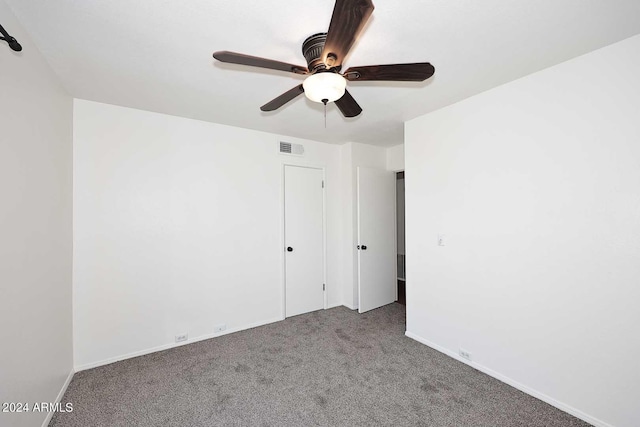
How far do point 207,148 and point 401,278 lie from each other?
4.37 meters

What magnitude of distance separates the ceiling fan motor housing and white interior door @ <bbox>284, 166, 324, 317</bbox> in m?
2.08

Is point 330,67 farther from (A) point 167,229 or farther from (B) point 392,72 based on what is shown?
(A) point 167,229

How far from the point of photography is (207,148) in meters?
2.95

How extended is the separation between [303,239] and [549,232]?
2611 mm

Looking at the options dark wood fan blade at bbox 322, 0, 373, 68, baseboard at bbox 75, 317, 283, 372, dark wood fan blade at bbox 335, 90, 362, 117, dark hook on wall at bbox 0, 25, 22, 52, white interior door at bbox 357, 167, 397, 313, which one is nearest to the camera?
dark wood fan blade at bbox 322, 0, 373, 68

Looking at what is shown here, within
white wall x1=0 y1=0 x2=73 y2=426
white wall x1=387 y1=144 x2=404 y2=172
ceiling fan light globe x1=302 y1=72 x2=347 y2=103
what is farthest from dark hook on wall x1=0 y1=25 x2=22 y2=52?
white wall x1=387 y1=144 x2=404 y2=172

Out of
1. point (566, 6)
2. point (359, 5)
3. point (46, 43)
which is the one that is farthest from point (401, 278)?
point (46, 43)

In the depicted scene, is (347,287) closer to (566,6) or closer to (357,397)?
(357,397)

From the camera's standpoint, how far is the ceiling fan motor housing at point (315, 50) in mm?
1408

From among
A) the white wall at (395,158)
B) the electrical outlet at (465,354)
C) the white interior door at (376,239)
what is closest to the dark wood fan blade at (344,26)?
→ the white interior door at (376,239)

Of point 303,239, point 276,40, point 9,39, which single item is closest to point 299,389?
point 303,239

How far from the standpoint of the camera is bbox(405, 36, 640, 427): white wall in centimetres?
162

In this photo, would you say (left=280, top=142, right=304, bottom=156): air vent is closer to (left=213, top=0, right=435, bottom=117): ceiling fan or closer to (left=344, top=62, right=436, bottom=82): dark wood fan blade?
(left=213, top=0, right=435, bottom=117): ceiling fan

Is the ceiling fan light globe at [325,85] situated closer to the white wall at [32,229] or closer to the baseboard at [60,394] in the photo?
the white wall at [32,229]
